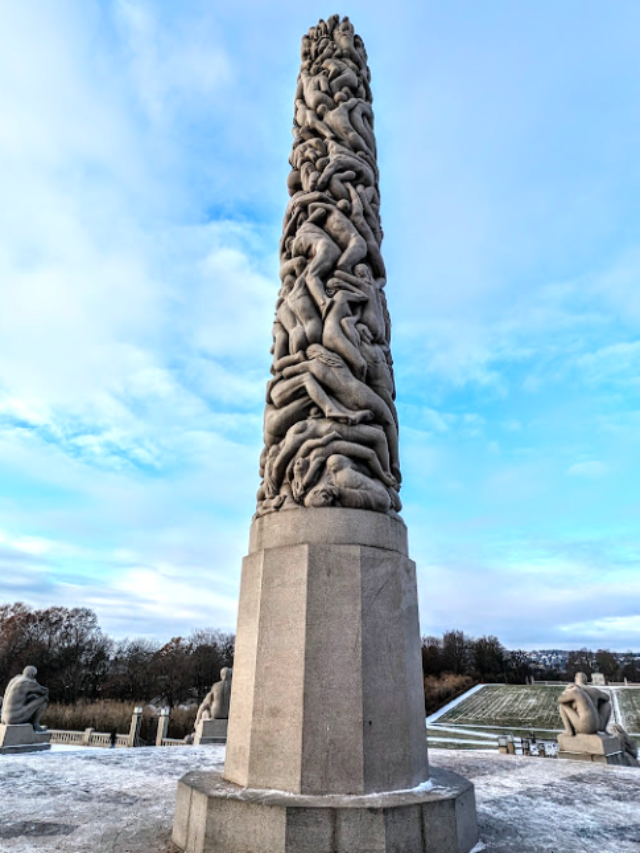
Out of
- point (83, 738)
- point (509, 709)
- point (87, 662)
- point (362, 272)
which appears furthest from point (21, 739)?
point (87, 662)

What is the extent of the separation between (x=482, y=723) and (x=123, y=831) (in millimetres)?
44919

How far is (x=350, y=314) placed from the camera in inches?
277

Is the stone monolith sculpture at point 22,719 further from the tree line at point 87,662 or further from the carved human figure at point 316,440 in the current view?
the tree line at point 87,662

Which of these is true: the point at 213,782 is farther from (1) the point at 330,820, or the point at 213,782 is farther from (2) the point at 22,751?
(2) the point at 22,751

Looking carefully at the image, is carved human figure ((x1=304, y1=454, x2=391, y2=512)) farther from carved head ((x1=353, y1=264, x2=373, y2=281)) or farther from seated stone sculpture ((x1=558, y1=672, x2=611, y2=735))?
seated stone sculpture ((x1=558, y1=672, x2=611, y2=735))

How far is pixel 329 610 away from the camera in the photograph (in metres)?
5.29

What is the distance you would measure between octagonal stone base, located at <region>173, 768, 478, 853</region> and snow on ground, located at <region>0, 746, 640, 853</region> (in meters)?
0.44

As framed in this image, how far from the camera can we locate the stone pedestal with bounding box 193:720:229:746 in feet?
45.6

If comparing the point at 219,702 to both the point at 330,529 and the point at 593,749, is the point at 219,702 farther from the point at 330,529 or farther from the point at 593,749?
the point at 330,529

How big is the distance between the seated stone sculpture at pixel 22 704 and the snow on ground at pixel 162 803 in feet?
11.0

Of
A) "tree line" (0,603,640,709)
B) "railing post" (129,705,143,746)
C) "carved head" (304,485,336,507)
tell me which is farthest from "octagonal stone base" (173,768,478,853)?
"tree line" (0,603,640,709)

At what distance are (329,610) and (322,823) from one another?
1715 millimetres

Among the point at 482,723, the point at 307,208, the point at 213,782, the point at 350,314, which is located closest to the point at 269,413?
the point at 350,314

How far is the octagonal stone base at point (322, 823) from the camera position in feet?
13.6
